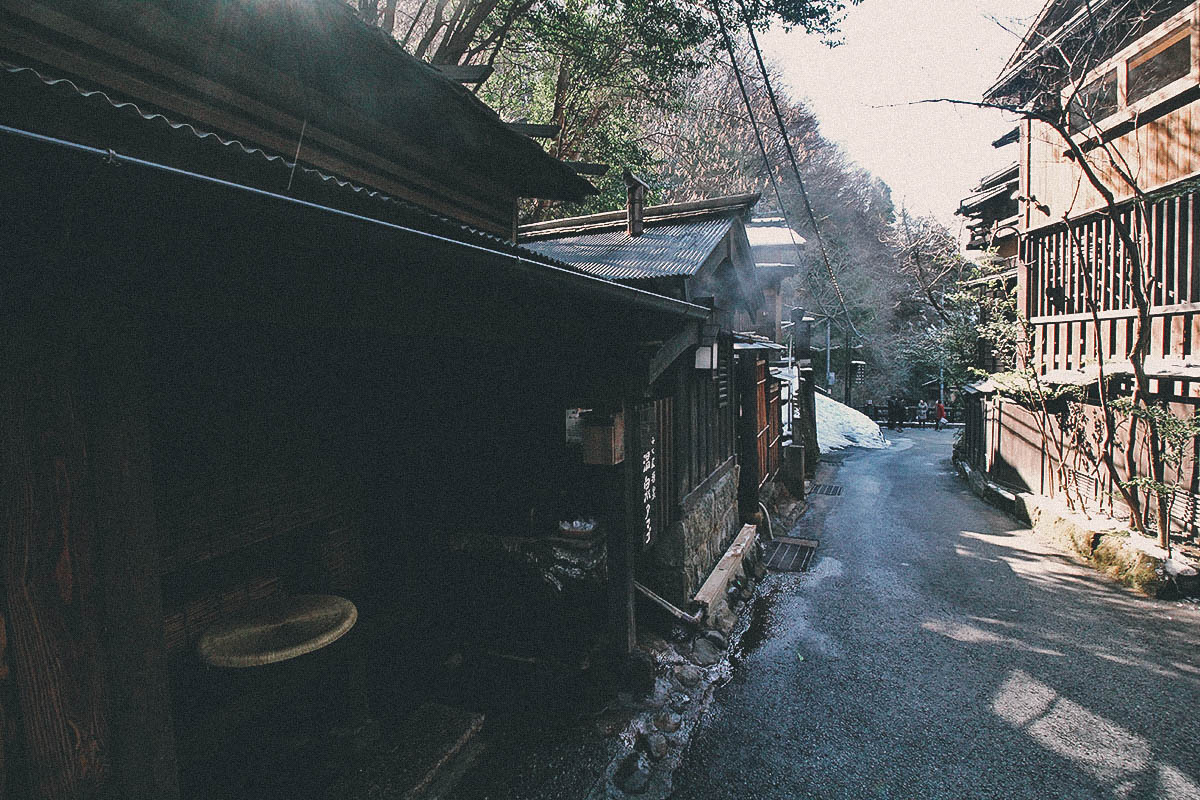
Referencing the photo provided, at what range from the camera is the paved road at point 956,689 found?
5.19m

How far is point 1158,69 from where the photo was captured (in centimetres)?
1276

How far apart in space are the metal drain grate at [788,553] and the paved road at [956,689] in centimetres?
45

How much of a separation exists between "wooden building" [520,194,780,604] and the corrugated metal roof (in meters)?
0.02

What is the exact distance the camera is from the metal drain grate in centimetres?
1122

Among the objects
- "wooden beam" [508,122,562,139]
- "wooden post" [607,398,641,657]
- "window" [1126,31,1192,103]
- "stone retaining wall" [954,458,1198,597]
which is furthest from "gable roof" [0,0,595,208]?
"window" [1126,31,1192,103]

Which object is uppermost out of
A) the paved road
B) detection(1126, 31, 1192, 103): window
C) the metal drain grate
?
detection(1126, 31, 1192, 103): window

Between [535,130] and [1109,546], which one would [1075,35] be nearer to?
[1109,546]

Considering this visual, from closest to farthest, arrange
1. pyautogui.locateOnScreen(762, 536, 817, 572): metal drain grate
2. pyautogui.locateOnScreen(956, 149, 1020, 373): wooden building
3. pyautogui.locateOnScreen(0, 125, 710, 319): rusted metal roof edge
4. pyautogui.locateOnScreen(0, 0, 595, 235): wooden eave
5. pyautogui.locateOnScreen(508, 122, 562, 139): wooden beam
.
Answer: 1. pyautogui.locateOnScreen(0, 125, 710, 319): rusted metal roof edge
2. pyautogui.locateOnScreen(0, 0, 595, 235): wooden eave
3. pyautogui.locateOnScreen(508, 122, 562, 139): wooden beam
4. pyautogui.locateOnScreen(762, 536, 817, 572): metal drain grate
5. pyautogui.locateOnScreen(956, 149, 1020, 373): wooden building

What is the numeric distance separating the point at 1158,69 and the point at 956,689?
15.0 m

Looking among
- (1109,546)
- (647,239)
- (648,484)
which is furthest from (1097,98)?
(648,484)

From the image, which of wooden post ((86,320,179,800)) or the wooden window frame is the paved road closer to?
wooden post ((86,320,179,800))

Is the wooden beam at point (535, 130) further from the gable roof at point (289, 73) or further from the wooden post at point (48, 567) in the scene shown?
the wooden post at point (48, 567)

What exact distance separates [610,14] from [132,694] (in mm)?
15957

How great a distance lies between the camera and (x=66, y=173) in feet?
5.31
